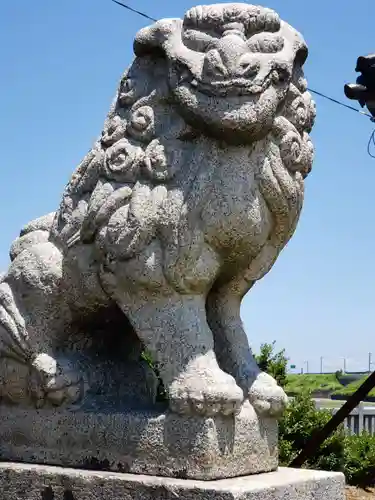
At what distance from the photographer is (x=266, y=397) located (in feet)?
9.53

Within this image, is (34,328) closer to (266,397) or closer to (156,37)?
(266,397)

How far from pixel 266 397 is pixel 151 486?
53 cm

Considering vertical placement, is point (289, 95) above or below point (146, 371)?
above

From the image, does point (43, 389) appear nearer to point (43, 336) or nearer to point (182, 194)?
point (43, 336)

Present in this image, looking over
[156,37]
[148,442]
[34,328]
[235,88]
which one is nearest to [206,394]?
[148,442]

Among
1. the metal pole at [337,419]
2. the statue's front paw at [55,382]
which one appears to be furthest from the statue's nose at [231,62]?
the metal pole at [337,419]

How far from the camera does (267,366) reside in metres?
7.00

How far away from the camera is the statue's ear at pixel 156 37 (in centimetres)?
296

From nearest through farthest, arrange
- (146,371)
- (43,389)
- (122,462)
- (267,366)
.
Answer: (122,462)
(43,389)
(146,371)
(267,366)

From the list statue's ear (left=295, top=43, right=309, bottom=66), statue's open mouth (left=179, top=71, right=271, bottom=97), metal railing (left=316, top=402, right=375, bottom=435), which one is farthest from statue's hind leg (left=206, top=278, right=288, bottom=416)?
metal railing (left=316, top=402, right=375, bottom=435)

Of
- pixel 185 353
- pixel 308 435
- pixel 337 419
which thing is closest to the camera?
pixel 185 353

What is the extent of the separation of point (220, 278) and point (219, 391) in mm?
528

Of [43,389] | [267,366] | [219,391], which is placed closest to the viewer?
[219,391]

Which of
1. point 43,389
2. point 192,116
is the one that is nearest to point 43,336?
point 43,389
